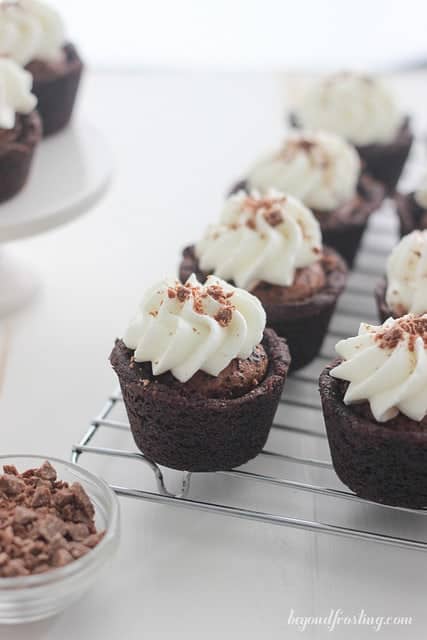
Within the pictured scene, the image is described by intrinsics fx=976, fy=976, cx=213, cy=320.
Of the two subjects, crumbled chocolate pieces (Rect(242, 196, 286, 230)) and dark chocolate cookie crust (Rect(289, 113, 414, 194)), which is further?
dark chocolate cookie crust (Rect(289, 113, 414, 194))

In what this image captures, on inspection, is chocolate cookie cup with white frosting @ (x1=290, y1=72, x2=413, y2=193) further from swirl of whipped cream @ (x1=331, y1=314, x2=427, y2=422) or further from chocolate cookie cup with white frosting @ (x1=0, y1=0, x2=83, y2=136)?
swirl of whipped cream @ (x1=331, y1=314, x2=427, y2=422)

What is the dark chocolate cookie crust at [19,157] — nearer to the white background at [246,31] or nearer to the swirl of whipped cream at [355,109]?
the swirl of whipped cream at [355,109]

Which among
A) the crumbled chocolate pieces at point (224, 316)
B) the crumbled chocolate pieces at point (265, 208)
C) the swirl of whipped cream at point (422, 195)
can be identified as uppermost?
the crumbled chocolate pieces at point (224, 316)

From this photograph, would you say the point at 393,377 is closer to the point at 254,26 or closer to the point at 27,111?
the point at 27,111

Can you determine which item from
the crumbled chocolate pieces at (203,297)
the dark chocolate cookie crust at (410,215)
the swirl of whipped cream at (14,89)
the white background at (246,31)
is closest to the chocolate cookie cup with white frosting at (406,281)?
the dark chocolate cookie crust at (410,215)

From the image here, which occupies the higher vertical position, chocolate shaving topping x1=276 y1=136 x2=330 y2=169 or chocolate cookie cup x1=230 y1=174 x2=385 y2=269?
chocolate shaving topping x1=276 y1=136 x2=330 y2=169

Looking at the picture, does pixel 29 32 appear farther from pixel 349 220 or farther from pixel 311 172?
pixel 349 220

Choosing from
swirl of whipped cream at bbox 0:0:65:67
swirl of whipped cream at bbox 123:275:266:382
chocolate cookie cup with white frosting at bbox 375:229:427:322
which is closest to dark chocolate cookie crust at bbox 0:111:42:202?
swirl of whipped cream at bbox 0:0:65:67

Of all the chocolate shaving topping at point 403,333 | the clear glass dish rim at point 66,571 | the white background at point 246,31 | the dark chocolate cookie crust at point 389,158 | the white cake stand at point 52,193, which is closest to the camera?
the clear glass dish rim at point 66,571
